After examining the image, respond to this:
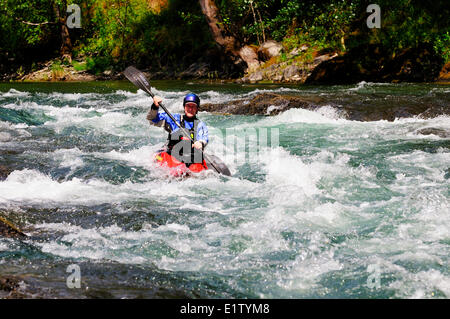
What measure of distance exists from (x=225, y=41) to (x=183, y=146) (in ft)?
41.6

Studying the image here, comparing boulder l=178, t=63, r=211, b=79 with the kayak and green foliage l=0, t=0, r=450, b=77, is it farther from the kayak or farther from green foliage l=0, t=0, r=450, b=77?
the kayak

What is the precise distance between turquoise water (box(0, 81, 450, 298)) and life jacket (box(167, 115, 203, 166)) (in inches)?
11.8

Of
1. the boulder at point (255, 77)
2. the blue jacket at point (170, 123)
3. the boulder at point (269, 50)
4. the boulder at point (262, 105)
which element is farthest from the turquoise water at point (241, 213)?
the boulder at point (269, 50)

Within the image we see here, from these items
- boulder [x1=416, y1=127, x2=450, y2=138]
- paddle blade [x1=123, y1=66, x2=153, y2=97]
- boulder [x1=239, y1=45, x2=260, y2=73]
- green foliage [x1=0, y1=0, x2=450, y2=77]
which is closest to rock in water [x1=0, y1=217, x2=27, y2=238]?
paddle blade [x1=123, y1=66, x2=153, y2=97]

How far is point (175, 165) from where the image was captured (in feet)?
20.3

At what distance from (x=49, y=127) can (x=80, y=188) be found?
451cm

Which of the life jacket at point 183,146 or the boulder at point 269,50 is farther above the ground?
the boulder at point 269,50

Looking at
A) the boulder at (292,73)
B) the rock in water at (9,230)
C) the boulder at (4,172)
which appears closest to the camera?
the rock in water at (9,230)

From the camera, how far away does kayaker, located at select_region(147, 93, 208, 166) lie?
6.38m

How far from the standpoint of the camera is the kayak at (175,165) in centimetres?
610

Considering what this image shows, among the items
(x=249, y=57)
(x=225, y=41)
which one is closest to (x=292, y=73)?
(x=249, y=57)

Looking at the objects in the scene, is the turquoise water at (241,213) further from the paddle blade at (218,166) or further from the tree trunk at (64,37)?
the tree trunk at (64,37)
